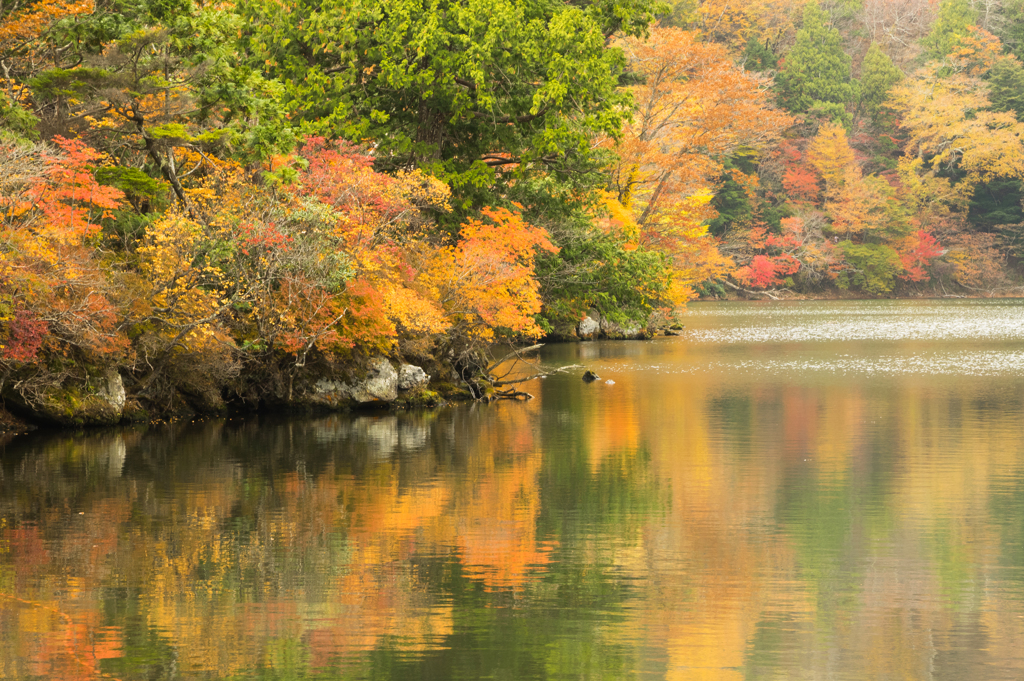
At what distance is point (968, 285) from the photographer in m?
82.4

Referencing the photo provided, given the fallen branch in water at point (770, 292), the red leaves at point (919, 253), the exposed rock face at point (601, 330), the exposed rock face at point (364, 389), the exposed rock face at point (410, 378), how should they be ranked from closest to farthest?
1. the exposed rock face at point (364, 389)
2. the exposed rock face at point (410, 378)
3. the exposed rock face at point (601, 330)
4. the fallen branch in water at point (770, 292)
5. the red leaves at point (919, 253)

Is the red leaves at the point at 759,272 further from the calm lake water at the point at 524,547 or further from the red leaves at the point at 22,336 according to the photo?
the red leaves at the point at 22,336

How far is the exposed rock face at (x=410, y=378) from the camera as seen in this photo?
80.1 feet

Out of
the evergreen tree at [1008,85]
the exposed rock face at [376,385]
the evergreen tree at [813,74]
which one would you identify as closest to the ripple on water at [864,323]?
the evergreen tree at [1008,85]

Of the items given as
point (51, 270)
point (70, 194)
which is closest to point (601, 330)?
point (70, 194)

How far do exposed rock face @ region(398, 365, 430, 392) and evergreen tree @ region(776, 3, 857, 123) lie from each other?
2479 inches

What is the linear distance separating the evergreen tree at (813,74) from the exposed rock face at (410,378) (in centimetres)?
6296

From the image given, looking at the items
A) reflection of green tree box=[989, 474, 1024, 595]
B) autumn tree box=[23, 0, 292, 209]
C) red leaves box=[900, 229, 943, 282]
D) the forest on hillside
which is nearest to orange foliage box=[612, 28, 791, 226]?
the forest on hillside

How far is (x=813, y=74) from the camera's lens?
270ft

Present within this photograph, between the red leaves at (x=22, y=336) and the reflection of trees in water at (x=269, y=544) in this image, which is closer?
the reflection of trees in water at (x=269, y=544)

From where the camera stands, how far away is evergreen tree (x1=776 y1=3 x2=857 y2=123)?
8162 centimetres

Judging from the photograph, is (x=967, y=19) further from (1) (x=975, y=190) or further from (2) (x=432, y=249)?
(2) (x=432, y=249)

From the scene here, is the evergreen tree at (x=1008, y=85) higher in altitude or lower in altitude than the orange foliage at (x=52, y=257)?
higher

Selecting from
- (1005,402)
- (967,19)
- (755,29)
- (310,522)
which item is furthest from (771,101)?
(310,522)
